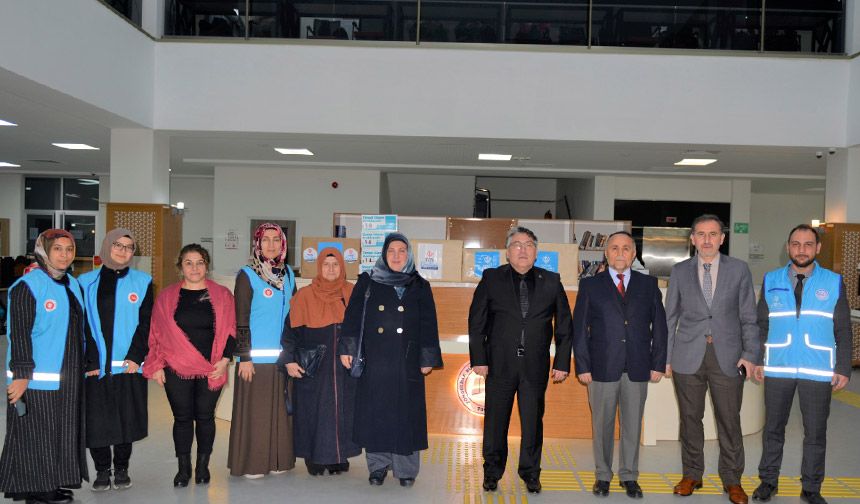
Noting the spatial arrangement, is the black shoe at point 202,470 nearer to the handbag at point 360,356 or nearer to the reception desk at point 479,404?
the handbag at point 360,356

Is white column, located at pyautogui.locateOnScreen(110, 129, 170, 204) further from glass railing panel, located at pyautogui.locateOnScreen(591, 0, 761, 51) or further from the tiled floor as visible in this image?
glass railing panel, located at pyautogui.locateOnScreen(591, 0, 761, 51)

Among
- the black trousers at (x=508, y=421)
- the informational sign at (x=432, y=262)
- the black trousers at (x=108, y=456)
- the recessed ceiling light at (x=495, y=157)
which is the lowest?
the black trousers at (x=108, y=456)

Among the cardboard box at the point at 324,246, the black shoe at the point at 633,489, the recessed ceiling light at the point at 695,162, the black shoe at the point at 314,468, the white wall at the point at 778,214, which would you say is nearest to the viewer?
the black shoe at the point at 633,489

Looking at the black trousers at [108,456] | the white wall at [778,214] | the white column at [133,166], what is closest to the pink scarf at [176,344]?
the black trousers at [108,456]

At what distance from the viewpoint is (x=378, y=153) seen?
10.5 metres

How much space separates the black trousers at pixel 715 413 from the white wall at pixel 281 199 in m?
9.53

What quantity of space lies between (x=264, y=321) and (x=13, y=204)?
14420 millimetres

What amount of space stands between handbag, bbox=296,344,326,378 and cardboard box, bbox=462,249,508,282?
5.79ft

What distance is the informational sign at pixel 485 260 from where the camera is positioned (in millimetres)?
5609

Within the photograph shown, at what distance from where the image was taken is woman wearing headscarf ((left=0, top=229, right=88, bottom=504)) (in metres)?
3.55

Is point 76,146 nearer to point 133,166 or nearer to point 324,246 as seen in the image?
point 133,166

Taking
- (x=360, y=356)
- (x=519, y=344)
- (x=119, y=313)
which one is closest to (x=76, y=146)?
(x=119, y=313)

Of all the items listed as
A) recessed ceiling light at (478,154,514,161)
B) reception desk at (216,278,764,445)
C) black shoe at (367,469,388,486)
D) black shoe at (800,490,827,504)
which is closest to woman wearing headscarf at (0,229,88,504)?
black shoe at (367,469,388,486)

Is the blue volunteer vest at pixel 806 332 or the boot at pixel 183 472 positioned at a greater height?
the blue volunteer vest at pixel 806 332
